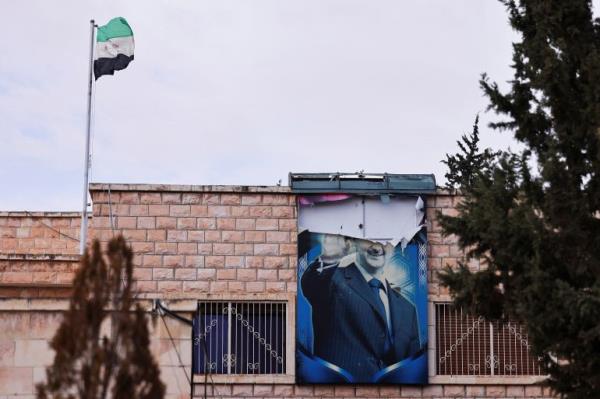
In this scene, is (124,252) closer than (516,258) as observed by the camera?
Yes

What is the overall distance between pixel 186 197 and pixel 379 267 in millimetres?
3187

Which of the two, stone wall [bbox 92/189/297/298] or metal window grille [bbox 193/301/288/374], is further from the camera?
stone wall [bbox 92/189/297/298]

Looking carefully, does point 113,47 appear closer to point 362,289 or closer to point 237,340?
point 237,340

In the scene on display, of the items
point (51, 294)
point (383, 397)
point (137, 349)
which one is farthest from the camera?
point (51, 294)

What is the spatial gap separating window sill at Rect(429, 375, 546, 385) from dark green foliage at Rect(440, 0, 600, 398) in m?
3.87

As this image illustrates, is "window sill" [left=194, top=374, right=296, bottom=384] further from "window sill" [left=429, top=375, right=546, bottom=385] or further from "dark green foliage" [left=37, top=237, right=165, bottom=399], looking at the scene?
"dark green foliage" [left=37, top=237, right=165, bottom=399]

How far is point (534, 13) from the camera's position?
14.7 metres

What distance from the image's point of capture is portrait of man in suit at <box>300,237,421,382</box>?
18.7 meters

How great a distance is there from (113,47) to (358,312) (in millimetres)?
7277

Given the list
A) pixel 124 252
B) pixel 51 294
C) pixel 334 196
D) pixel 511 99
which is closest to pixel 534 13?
pixel 511 99

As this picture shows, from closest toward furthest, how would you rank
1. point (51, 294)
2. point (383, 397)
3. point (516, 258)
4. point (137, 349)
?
1. point (137, 349)
2. point (516, 258)
3. point (383, 397)
4. point (51, 294)

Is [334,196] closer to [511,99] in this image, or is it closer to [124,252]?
[511,99]

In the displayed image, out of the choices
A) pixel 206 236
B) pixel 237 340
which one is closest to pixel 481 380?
pixel 237 340

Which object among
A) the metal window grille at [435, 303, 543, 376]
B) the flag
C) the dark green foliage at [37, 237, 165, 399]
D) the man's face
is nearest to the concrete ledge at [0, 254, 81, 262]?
the flag
